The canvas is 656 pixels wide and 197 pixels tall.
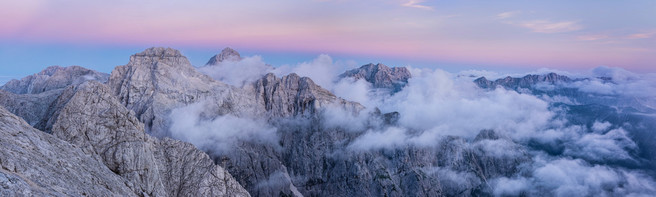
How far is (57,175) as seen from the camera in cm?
5059

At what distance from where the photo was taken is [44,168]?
1922 inches

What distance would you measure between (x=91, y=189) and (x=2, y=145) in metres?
14.1

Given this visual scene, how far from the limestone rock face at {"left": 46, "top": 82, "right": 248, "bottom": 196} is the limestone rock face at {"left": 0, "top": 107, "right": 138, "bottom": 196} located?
12008 millimetres

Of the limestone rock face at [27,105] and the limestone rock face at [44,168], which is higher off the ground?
the limestone rock face at [44,168]

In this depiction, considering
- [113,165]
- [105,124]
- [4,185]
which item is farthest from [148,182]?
[4,185]

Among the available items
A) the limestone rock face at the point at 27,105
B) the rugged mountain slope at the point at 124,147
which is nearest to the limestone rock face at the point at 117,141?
the rugged mountain slope at the point at 124,147

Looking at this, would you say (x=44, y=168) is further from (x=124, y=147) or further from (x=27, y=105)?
(x=27, y=105)

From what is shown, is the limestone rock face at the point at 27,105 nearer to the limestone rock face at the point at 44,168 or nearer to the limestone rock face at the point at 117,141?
the limestone rock face at the point at 117,141

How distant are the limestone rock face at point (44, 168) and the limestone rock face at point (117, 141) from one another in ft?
39.4

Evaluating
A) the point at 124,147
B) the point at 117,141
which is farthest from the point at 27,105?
the point at 124,147

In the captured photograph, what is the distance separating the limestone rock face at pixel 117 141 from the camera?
86562mm

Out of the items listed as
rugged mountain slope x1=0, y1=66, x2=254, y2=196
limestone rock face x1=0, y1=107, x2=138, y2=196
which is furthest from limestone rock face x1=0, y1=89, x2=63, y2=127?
limestone rock face x1=0, y1=107, x2=138, y2=196

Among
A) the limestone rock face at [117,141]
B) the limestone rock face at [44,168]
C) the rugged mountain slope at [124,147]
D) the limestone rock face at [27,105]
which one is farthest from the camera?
the limestone rock face at [27,105]

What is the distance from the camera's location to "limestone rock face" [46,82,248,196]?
86562 mm
